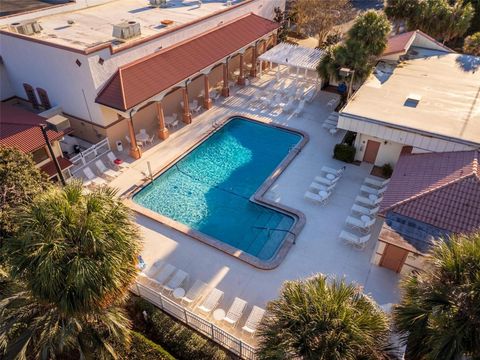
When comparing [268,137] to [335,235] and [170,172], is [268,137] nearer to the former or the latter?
[170,172]

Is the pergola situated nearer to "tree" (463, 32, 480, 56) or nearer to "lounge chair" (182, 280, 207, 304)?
"tree" (463, 32, 480, 56)

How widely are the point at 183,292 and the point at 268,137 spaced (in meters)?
14.7

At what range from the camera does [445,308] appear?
26.3ft

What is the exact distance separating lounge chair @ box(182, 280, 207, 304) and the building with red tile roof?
10.8 metres

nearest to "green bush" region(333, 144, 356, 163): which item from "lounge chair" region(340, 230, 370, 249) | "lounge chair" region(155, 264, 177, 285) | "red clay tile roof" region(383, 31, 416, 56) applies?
"lounge chair" region(340, 230, 370, 249)

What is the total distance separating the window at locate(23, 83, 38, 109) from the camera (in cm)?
2461

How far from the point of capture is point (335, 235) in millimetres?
18078

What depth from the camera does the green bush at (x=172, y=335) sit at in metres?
12.5

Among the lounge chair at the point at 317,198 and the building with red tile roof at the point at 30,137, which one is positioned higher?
the building with red tile roof at the point at 30,137

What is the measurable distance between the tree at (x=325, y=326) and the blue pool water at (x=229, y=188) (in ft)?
28.0

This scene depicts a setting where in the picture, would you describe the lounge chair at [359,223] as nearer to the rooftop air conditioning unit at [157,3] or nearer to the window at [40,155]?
the window at [40,155]

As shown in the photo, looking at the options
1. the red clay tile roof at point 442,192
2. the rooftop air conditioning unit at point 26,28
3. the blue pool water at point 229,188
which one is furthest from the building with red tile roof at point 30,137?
the red clay tile roof at point 442,192

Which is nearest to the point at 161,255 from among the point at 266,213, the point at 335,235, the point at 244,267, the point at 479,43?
the point at 244,267

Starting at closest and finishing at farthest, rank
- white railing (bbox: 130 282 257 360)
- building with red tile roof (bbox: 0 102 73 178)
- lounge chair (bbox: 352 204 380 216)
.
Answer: white railing (bbox: 130 282 257 360) → lounge chair (bbox: 352 204 380 216) → building with red tile roof (bbox: 0 102 73 178)
